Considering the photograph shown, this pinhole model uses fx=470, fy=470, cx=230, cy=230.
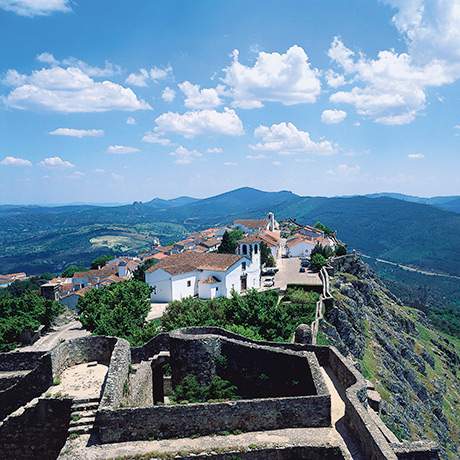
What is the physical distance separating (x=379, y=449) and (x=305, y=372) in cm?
512

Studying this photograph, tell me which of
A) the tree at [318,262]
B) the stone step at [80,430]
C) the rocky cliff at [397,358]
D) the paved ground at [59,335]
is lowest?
the rocky cliff at [397,358]

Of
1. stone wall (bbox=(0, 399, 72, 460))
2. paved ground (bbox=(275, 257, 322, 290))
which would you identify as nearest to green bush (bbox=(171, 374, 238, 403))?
stone wall (bbox=(0, 399, 72, 460))

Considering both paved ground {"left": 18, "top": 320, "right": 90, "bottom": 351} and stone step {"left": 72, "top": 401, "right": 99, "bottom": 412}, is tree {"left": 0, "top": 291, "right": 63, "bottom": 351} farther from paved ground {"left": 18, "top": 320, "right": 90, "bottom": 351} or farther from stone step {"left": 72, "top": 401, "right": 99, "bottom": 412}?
stone step {"left": 72, "top": 401, "right": 99, "bottom": 412}

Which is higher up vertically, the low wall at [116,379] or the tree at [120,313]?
the low wall at [116,379]

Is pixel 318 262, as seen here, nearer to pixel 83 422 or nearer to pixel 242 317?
pixel 242 317

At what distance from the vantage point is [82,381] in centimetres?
1953

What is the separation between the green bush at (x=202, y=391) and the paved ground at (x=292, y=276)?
1459 inches

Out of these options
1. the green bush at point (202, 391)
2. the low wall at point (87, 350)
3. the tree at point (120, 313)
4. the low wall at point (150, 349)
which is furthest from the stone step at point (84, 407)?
the tree at point (120, 313)

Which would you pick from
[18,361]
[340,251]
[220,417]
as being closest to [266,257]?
[340,251]

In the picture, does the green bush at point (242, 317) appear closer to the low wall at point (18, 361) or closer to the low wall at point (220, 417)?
the low wall at point (18, 361)

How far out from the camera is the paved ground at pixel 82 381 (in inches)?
717

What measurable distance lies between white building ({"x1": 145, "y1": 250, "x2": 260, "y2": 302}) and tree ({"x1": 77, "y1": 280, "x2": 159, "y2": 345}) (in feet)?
31.6

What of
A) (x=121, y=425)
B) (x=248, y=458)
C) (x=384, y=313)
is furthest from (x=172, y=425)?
(x=384, y=313)

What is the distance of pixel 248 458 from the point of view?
14398 millimetres
